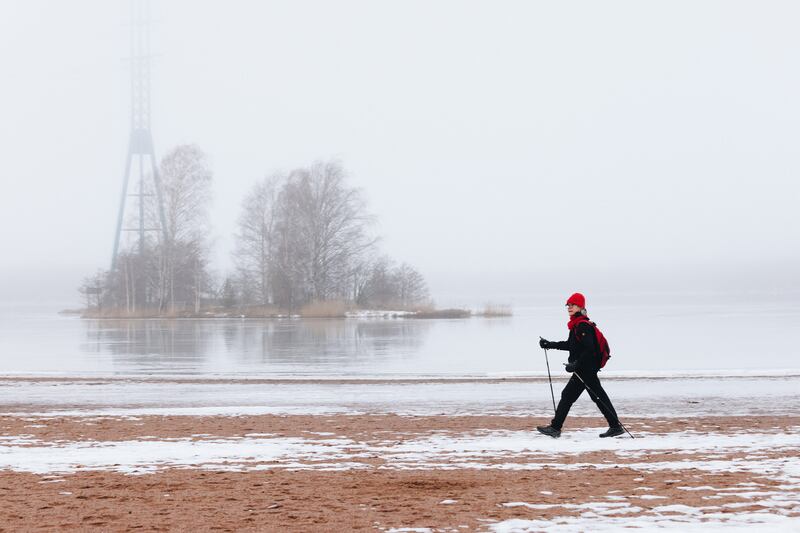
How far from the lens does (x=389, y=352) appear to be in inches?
1277

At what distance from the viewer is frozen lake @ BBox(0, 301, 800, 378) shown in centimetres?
2514

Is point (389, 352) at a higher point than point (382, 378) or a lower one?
higher

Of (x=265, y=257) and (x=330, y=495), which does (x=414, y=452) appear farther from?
(x=265, y=257)

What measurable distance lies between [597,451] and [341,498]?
3.61 meters

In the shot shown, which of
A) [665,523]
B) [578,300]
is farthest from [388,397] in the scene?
[665,523]

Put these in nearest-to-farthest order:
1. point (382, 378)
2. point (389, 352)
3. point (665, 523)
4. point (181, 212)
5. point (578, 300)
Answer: point (665, 523) < point (578, 300) < point (382, 378) < point (389, 352) < point (181, 212)

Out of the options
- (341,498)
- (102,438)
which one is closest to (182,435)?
(102,438)

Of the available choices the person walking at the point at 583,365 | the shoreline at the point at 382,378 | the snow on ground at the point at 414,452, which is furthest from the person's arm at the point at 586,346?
the shoreline at the point at 382,378

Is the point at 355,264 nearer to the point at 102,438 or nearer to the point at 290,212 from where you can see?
the point at 290,212

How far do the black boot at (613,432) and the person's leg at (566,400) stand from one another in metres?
0.50

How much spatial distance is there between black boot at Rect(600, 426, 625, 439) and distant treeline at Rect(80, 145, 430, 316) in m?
64.2

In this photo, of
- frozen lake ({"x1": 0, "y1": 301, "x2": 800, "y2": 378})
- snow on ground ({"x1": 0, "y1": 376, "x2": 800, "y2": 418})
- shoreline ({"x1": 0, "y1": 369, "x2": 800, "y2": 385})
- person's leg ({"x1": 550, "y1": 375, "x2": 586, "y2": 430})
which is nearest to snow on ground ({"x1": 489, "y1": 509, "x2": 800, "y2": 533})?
person's leg ({"x1": 550, "y1": 375, "x2": 586, "y2": 430})

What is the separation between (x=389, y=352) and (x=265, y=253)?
52.0m

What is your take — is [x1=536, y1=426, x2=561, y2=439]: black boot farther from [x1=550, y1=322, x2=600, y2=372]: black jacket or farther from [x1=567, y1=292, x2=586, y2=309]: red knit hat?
[x1=567, y1=292, x2=586, y2=309]: red knit hat
